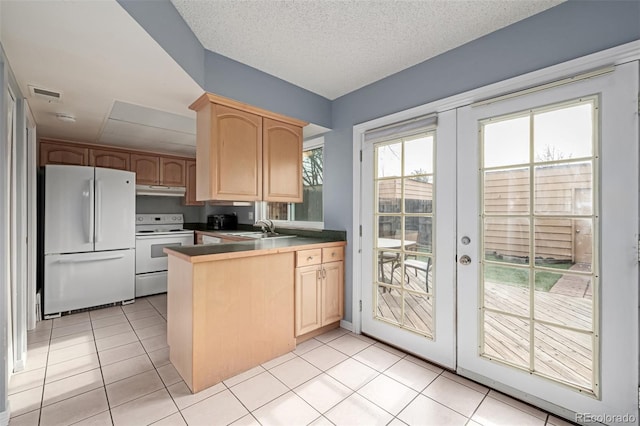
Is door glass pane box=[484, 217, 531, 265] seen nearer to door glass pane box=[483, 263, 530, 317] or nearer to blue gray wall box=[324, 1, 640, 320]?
door glass pane box=[483, 263, 530, 317]

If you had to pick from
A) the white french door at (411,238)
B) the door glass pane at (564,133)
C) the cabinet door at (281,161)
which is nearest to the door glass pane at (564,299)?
the white french door at (411,238)

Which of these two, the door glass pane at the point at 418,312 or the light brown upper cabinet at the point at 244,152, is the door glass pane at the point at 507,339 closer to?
the door glass pane at the point at 418,312

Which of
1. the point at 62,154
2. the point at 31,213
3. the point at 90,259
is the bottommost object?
the point at 90,259

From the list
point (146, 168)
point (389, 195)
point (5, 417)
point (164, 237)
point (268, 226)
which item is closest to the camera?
point (5, 417)

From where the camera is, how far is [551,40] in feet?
5.48

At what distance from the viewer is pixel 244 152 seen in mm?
2498

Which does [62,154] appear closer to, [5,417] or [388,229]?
[5,417]

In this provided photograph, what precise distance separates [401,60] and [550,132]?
1.21 m

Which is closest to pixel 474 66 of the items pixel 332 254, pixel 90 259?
pixel 332 254

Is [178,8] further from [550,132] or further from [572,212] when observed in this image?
[572,212]

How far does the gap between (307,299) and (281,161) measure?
1365 millimetres

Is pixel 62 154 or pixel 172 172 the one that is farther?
pixel 172 172

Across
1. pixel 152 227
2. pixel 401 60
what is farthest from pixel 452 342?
pixel 152 227

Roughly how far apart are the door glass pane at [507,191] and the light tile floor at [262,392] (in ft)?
4.07
